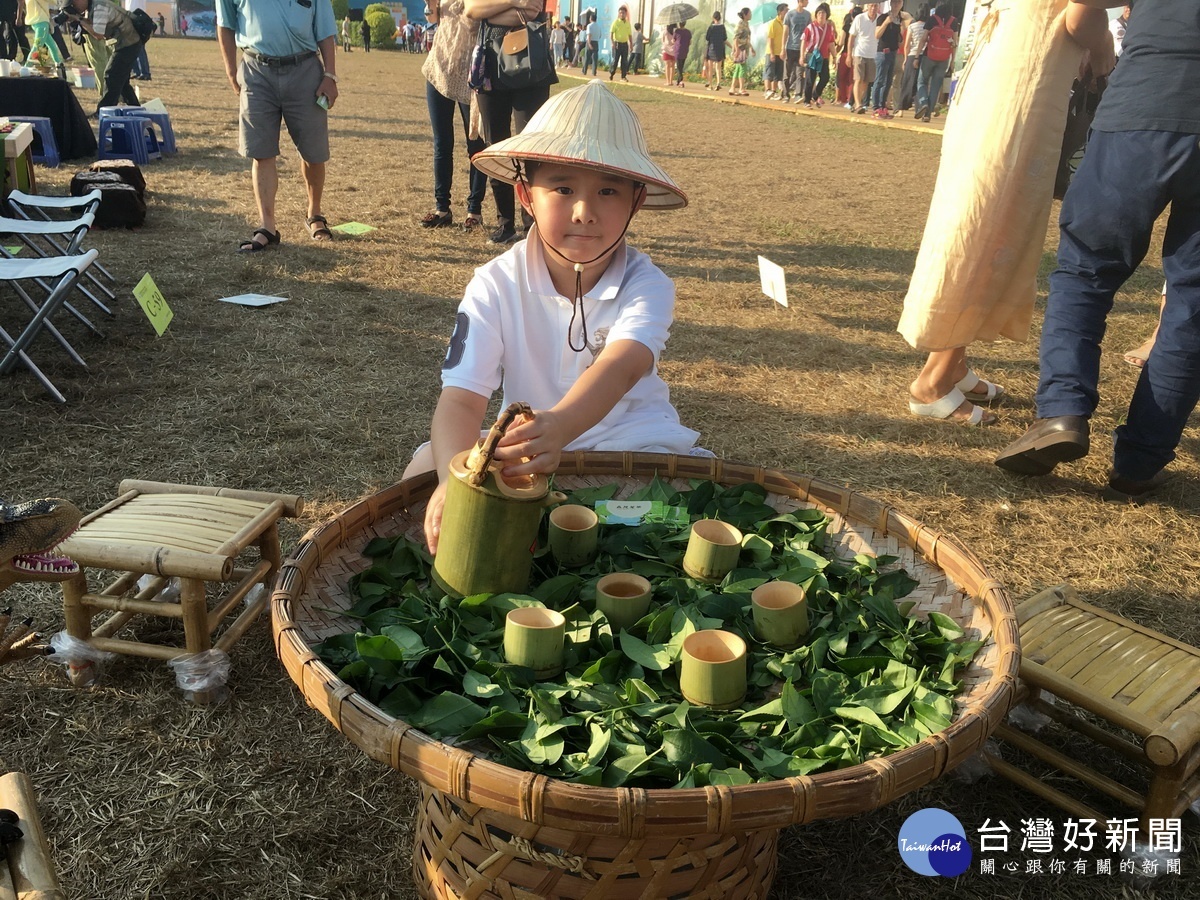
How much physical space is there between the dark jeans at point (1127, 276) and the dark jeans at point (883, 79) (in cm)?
1537

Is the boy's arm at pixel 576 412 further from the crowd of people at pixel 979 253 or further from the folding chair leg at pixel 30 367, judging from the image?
the folding chair leg at pixel 30 367

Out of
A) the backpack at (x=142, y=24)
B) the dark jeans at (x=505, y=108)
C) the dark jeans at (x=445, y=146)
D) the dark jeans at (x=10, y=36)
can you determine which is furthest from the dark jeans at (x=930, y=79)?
the dark jeans at (x=10, y=36)

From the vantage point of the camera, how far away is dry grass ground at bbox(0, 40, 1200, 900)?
1814mm

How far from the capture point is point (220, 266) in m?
5.62

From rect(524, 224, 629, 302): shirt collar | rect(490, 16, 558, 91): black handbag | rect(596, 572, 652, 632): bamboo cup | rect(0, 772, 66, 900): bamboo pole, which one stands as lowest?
rect(0, 772, 66, 900): bamboo pole

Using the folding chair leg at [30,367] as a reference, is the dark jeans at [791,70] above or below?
above

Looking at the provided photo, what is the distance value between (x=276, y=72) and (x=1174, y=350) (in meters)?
4.87

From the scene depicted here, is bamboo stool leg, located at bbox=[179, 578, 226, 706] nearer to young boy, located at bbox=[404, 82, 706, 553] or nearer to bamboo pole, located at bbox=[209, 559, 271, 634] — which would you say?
bamboo pole, located at bbox=[209, 559, 271, 634]

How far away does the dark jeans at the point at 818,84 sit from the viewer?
19.5 metres

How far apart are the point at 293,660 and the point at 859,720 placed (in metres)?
0.84

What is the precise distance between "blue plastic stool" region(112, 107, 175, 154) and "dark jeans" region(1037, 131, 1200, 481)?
8496mm

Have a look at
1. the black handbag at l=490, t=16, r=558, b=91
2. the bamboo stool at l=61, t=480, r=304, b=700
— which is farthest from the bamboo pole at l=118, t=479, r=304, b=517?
the black handbag at l=490, t=16, r=558, b=91

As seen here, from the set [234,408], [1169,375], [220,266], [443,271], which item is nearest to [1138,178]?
[1169,375]

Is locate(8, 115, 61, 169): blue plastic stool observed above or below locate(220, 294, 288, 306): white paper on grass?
above
